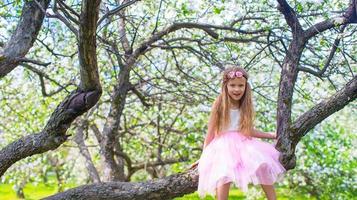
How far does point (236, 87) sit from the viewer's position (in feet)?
14.1

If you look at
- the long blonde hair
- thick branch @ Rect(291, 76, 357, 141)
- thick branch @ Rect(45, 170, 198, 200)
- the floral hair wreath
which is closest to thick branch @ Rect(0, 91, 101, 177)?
thick branch @ Rect(45, 170, 198, 200)

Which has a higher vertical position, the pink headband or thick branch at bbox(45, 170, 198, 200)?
the pink headband

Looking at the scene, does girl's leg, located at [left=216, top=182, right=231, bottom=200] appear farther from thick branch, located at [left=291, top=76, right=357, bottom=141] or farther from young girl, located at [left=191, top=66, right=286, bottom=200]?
thick branch, located at [left=291, top=76, right=357, bottom=141]

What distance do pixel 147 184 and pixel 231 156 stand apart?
786 millimetres

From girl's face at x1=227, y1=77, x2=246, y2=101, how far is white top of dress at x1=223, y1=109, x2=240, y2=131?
0.35 feet

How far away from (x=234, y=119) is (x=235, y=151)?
1.04ft

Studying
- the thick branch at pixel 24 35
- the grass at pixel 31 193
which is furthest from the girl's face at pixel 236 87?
the grass at pixel 31 193

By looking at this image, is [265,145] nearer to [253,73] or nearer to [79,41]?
[79,41]

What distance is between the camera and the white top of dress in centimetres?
431

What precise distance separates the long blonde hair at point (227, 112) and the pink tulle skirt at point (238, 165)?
0.12 meters

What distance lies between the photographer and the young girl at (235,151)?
13.1ft

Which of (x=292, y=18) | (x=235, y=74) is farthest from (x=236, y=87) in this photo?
(x=292, y=18)

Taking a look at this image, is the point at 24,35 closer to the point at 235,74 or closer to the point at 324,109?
the point at 235,74

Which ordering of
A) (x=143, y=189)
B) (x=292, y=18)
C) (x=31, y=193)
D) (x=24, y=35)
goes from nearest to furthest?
1. (x=143, y=189)
2. (x=292, y=18)
3. (x=24, y=35)
4. (x=31, y=193)
